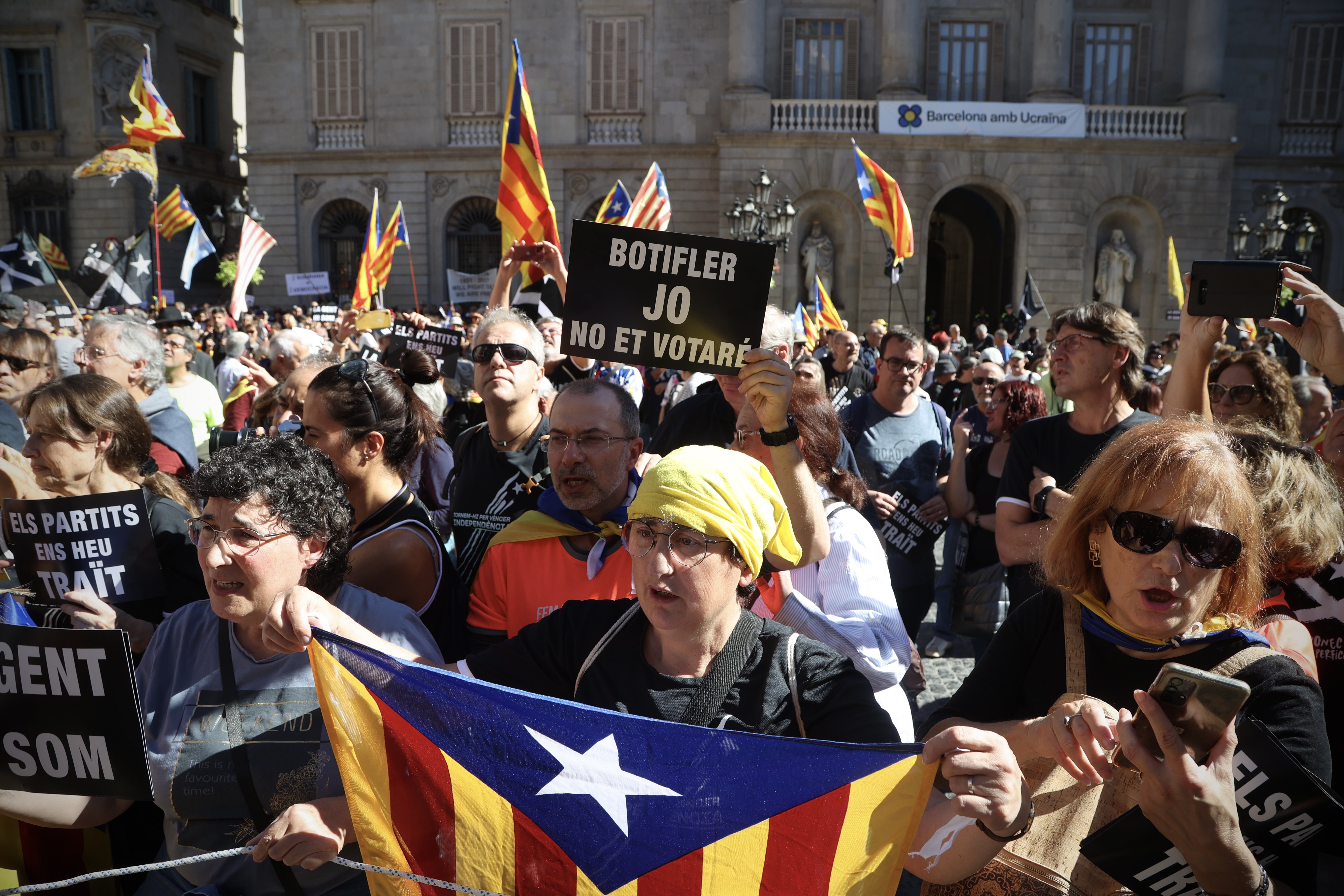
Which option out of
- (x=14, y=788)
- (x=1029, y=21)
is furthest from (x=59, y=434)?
(x=1029, y=21)

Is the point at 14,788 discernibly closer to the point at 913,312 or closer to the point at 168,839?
the point at 168,839

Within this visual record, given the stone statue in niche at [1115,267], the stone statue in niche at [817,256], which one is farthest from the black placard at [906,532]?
the stone statue in niche at [1115,267]

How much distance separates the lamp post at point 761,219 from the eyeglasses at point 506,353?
10.3m

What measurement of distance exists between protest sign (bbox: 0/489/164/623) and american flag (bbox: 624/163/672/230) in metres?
7.02

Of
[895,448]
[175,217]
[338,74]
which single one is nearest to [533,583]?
[895,448]

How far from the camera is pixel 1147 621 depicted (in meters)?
1.78

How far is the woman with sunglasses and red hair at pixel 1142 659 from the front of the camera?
4.85 ft

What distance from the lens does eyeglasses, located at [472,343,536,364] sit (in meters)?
3.56

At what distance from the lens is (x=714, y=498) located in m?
1.79

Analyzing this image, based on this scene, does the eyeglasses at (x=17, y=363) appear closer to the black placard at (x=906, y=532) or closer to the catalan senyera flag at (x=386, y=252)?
the black placard at (x=906, y=532)

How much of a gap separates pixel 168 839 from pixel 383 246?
429 inches

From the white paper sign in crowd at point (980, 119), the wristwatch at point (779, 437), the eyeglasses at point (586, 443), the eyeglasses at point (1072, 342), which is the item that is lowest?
the eyeglasses at point (586, 443)

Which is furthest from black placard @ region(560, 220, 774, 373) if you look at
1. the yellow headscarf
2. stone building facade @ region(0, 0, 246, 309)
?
stone building facade @ region(0, 0, 246, 309)

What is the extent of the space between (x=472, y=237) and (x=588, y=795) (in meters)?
24.3
